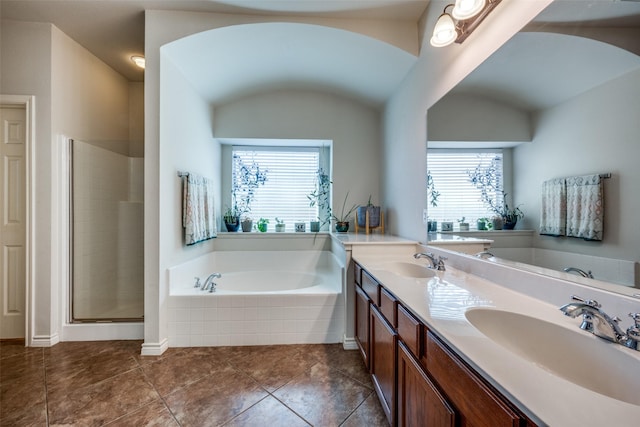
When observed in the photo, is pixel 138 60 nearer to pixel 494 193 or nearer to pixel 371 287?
pixel 371 287

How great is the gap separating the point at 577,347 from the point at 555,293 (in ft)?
0.96

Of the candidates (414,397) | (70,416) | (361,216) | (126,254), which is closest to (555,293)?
(414,397)

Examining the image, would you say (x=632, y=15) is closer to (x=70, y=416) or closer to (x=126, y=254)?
(x=70, y=416)

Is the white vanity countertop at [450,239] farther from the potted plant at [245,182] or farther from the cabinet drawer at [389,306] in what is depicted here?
the potted plant at [245,182]

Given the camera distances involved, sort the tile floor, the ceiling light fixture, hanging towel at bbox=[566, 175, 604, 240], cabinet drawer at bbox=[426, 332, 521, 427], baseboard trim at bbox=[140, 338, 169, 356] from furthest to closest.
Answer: the ceiling light fixture → baseboard trim at bbox=[140, 338, 169, 356] → the tile floor → hanging towel at bbox=[566, 175, 604, 240] → cabinet drawer at bbox=[426, 332, 521, 427]

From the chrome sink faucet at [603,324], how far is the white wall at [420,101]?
1.18 metres

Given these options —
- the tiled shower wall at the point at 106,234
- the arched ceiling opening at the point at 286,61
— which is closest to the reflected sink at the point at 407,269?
the arched ceiling opening at the point at 286,61

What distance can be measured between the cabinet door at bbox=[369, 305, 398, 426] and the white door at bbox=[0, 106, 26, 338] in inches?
118

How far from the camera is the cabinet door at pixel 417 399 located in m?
0.83

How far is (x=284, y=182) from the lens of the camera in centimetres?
360

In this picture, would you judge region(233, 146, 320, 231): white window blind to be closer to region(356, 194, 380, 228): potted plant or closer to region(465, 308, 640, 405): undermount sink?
region(356, 194, 380, 228): potted plant

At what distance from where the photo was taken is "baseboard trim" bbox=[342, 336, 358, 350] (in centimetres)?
220

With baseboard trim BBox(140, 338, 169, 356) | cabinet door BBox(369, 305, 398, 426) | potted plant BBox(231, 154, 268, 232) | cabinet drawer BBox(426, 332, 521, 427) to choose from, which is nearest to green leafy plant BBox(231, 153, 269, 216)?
potted plant BBox(231, 154, 268, 232)

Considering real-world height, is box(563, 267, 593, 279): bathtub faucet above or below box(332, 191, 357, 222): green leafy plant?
below
